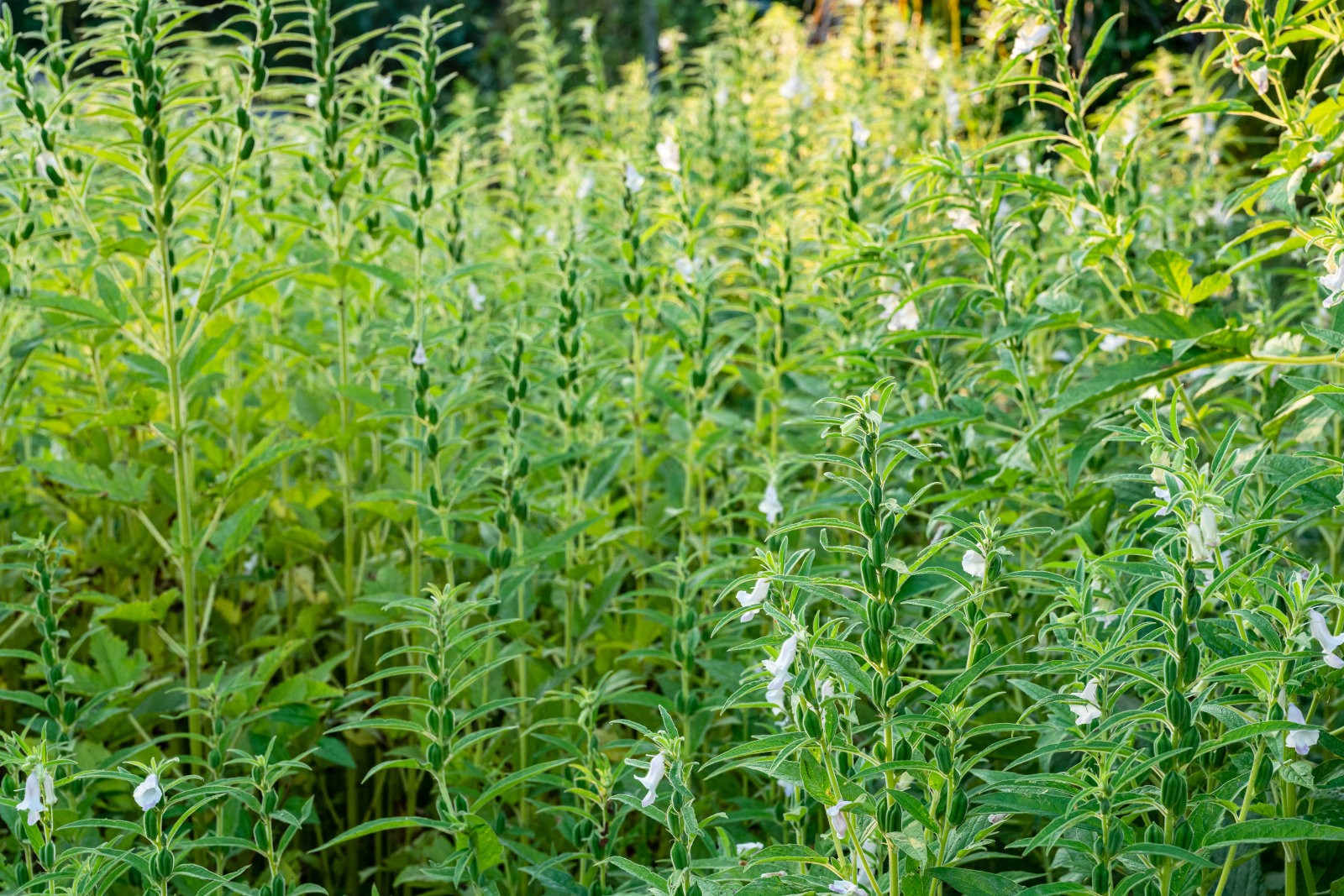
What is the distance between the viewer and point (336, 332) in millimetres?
3051

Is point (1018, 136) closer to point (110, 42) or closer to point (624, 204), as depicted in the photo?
point (624, 204)

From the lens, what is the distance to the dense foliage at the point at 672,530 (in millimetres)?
1235

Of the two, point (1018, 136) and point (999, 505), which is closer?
point (1018, 136)

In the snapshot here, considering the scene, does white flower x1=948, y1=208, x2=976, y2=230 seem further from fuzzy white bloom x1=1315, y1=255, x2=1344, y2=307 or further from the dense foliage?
fuzzy white bloom x1=1315, y1=255, x2=1344, y2=307

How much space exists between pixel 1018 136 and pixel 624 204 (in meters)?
1.18

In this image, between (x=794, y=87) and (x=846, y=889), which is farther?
(x=794, y=87)

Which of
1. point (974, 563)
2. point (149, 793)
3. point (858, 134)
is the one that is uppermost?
point (858, 134)

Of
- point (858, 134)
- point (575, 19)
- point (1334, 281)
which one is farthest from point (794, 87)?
point (575, 19)

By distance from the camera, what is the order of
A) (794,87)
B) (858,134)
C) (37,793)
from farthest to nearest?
1. (794,87)
2. (858,134)
3. (37,793)

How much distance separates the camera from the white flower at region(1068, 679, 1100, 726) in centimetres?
125

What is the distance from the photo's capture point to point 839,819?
118cm

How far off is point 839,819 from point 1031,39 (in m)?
1.14

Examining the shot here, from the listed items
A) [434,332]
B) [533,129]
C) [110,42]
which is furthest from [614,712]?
[533,129]

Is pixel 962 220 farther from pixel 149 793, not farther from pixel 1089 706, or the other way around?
pixel 149 793
